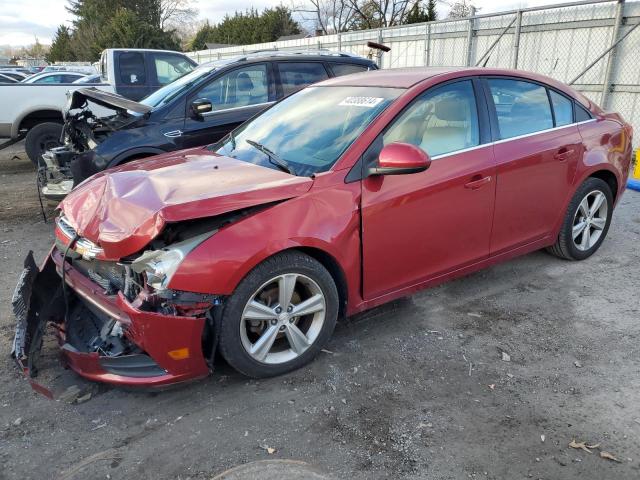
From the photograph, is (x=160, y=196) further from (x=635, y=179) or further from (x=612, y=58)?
(x=612, y=58)

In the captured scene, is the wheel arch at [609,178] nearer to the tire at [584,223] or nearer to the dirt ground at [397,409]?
the tire at [584,223]

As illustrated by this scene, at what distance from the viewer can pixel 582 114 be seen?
444cm

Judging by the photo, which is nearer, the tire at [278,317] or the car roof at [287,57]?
the tire at [278,317]

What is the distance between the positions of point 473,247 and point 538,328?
720mm

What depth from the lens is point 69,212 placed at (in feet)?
10.8

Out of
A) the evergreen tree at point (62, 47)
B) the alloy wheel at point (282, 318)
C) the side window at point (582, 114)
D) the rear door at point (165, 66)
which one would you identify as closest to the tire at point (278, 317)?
the alloy wheel at point (282, 318)

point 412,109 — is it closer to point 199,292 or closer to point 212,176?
point 212,176

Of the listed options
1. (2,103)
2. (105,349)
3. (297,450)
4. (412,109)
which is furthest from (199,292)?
(2,103)

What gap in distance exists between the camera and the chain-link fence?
30.8 feet

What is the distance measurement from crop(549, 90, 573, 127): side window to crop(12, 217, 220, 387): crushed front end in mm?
3215

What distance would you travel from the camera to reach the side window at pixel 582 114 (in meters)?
4.40

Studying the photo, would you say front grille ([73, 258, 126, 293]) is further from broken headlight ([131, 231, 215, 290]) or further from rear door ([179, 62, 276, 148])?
rear door ([179, 62, 276, 148])

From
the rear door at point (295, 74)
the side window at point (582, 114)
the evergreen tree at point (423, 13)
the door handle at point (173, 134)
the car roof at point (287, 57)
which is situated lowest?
the door handle at point (173, 134)

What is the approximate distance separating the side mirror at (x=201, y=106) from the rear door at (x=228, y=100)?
180 mm
